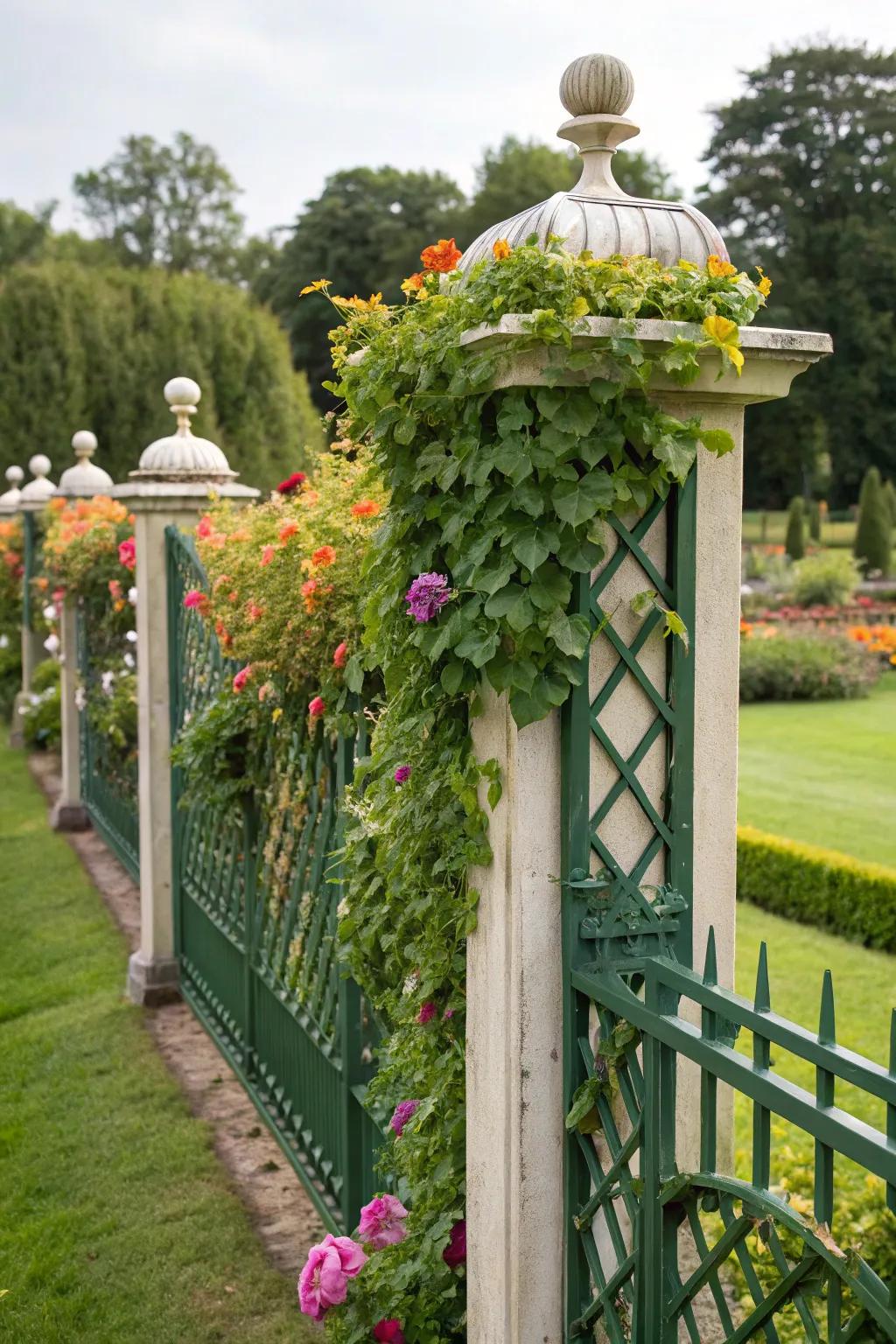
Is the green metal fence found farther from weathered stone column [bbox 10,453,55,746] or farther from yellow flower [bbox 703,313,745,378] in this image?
yellow flower [bbox 703,313,745,378]

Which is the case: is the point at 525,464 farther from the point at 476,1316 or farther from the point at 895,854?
the point at 895,854

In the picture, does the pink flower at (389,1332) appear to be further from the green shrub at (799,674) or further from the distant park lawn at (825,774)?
the green shrub at (799,674)

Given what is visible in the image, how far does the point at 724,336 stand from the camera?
2020 mm

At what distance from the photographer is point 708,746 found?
2.29 m

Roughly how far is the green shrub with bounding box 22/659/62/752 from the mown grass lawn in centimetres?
660

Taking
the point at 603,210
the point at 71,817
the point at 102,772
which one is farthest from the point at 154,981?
the point at 603,210

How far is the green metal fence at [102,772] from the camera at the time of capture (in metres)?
8.27

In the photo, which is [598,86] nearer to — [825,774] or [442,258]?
[442,258]

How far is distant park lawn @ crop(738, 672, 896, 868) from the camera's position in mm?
9273

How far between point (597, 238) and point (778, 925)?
619 cm

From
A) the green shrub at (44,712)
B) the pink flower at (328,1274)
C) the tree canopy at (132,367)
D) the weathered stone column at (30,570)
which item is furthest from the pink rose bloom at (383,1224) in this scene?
the tree canopy at (132,367)

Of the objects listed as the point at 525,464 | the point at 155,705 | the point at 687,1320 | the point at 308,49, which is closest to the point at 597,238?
the point at 525,464

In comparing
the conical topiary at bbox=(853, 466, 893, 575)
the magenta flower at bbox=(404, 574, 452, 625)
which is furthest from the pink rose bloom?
the conical topiary at bbox=(853, 466, 893, 575)

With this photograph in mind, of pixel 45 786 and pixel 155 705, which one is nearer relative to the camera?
pixel 155 705
